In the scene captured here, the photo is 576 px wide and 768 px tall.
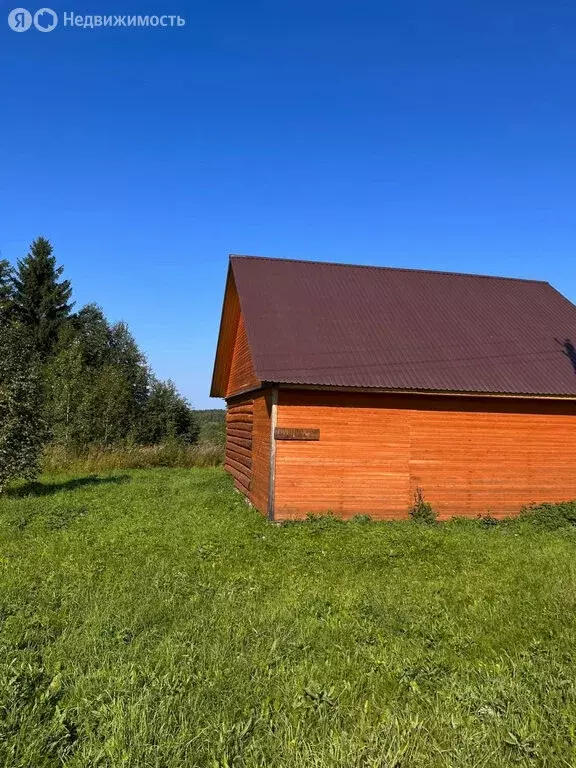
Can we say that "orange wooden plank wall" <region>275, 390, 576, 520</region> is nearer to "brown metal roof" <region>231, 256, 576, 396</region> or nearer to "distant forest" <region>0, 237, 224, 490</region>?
"brown metal roof" <region>231, 256, 576, 396</region>

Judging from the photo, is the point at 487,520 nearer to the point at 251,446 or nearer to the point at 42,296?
the point at 251,446

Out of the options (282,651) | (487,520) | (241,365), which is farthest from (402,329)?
(282,651)

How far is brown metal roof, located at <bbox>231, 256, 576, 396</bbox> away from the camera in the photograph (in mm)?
12203

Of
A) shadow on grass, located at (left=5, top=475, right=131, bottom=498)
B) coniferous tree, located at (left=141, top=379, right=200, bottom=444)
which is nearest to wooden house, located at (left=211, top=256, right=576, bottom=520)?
shadow on grass, located at (left=5, top=475, right=131, bottom=498)

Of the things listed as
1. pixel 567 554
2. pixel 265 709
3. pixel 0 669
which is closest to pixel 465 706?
pixel 265 709

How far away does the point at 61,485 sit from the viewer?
1686cm

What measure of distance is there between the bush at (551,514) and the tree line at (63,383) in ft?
37.4

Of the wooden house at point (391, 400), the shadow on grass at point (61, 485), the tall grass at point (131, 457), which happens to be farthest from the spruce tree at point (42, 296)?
the wooden house at point (391, 400)

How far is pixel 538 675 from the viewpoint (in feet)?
14.4

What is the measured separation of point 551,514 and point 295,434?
5.88 meters

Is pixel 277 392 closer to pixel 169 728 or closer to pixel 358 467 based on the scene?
pixel 358 467

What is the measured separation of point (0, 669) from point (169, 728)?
1.44 meters

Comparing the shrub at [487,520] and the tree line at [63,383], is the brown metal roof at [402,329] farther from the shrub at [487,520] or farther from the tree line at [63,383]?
the tree line at [63,383]

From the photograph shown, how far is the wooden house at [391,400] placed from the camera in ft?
38.4
